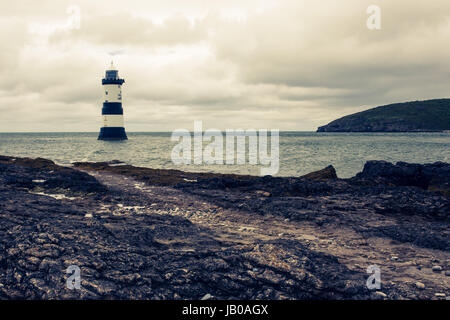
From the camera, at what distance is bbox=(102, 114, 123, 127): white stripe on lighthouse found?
86.6 m

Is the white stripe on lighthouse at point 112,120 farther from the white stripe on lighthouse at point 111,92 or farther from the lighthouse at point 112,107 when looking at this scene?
the white stripe on lighthouse at point 111,92

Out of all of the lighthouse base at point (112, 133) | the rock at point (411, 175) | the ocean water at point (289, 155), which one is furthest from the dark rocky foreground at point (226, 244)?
the lighthouse base at point (112, 133)

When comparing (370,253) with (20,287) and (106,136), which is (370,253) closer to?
(20,287)

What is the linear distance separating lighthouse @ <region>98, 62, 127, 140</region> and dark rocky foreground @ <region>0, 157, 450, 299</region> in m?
70.1

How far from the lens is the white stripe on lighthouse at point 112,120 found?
86.6 m

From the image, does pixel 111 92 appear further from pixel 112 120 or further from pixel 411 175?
pixel 411 175

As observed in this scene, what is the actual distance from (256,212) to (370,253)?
5672 millimetres

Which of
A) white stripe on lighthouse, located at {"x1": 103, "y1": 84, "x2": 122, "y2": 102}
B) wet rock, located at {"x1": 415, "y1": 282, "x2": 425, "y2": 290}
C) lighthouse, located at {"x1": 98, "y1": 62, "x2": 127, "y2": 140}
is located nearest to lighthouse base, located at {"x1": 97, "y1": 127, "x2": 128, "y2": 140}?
lighthouse, located at {"x1": 98, "y1": 62, "x2": 127, "y2": 140}

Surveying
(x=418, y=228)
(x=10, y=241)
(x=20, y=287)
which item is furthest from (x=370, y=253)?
(x=10, y=241)

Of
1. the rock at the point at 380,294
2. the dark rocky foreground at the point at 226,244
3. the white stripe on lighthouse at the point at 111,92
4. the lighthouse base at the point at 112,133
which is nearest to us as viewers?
the rock at the point at 380,294

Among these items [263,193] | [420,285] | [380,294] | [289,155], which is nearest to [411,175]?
[263,193]

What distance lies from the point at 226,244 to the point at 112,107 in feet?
272

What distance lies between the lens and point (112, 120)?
86938 mm

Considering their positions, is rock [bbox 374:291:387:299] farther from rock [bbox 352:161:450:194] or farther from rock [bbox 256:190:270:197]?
rock [bbox 352:161:450:194]
